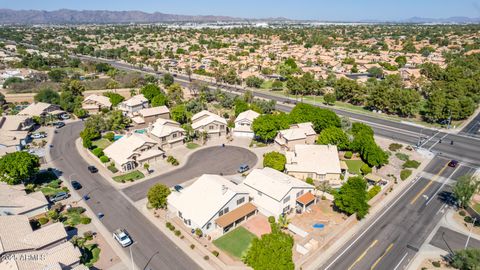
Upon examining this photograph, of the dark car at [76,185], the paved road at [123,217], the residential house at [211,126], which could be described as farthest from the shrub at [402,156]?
the dark car at [76,185]

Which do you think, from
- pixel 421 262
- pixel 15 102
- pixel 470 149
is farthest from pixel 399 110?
pixel 15 102

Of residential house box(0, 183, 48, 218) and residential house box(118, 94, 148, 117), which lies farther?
residential house box(118, 94, 148, 117)

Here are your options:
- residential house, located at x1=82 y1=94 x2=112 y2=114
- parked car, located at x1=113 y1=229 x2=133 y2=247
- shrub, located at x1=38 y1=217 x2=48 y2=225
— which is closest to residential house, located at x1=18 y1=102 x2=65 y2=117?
residential house, located at x1=82 y1=94 x2=112 y2=114

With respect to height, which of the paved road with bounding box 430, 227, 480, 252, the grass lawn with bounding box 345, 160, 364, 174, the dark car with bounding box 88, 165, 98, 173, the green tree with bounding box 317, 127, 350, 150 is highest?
the green tree with bounding box 317, 127, 350, 150

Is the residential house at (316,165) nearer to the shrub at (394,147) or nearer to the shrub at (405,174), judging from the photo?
the shrub at (405,174)

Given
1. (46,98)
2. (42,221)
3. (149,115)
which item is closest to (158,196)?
(42,221)

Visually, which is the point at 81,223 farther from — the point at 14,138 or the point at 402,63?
the point at 402,63

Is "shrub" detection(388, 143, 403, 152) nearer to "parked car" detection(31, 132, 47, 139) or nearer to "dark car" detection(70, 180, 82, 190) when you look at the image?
"dark car" detection(70, 180, 82, 190)
